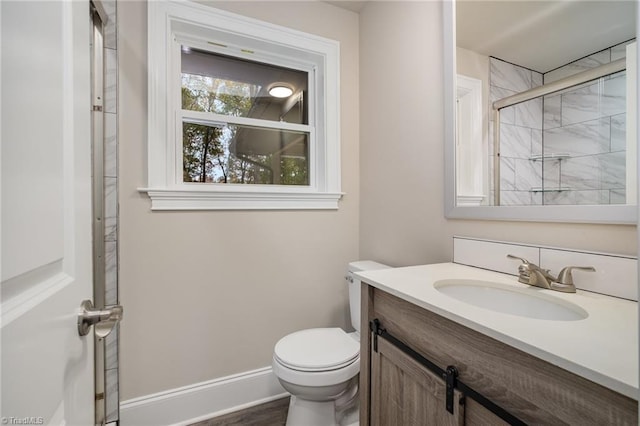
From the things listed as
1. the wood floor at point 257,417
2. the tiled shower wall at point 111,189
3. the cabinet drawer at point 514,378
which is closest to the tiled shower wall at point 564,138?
the cabinet drawer at point 514,378

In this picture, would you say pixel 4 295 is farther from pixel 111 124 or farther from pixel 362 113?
pixel 362 113

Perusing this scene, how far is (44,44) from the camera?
0.40m

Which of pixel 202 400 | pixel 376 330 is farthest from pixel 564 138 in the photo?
pixel 202 400

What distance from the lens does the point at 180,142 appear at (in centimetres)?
163

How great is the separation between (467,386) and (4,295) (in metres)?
0.87

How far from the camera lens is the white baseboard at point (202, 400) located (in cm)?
147

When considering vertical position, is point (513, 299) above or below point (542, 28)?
below

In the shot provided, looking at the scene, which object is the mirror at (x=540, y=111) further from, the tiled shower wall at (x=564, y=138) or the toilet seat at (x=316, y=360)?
the toilet seat at (x=316, y=360)

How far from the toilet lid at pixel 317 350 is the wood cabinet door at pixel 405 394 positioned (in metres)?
0.29

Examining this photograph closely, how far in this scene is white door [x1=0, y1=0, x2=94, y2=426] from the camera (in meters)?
0.31

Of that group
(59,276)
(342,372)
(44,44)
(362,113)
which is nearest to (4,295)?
(59,276)

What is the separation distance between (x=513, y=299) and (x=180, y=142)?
1.72 metres

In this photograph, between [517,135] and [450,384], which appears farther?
[517,135]

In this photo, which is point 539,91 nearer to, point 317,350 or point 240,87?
point 317,350
